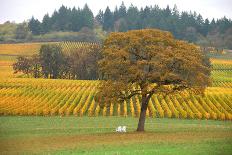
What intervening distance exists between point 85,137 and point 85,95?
39.4 m

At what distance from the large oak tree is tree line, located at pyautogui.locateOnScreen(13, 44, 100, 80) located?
76.9 meters

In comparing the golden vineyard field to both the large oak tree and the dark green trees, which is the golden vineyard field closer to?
the large oak tree

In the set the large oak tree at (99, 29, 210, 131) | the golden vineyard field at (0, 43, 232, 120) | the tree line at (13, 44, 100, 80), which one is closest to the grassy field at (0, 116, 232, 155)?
the large oak tree at (99, 29, 210, 131)

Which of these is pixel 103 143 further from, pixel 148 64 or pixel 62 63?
pixel 62 63

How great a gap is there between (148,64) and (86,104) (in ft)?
98.8

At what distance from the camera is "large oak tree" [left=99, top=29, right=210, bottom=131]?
36.4 m

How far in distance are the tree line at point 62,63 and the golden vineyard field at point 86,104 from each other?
101 feet

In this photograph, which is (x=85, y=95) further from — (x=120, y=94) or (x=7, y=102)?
(x=120, y=94)

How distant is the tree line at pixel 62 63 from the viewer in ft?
382

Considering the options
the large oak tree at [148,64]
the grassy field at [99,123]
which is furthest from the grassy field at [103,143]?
the large oak tree at [148,64]

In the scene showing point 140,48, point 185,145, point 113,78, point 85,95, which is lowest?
point 85,95

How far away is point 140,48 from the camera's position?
37.6 metres

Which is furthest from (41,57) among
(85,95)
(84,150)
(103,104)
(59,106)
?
(84,150)

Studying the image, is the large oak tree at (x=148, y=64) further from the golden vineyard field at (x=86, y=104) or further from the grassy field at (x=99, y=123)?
the golden vineyard field at (x=86, y=104)
